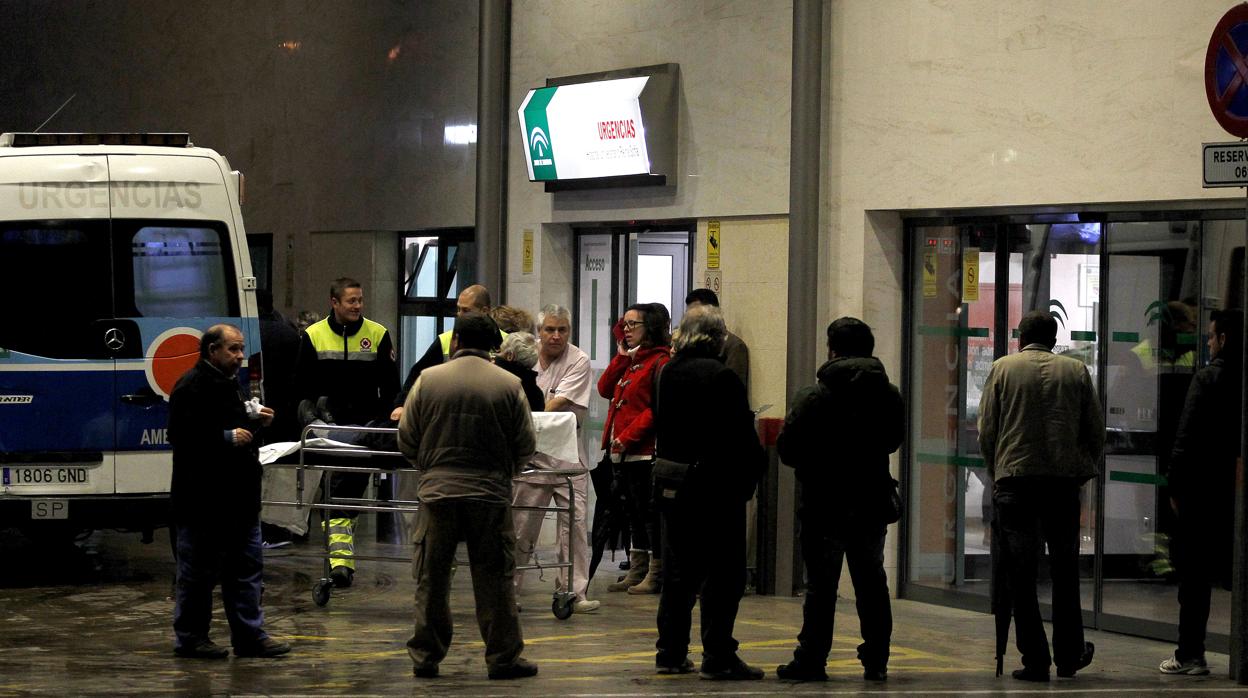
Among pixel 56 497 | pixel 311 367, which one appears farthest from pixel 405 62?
pixel 56 497

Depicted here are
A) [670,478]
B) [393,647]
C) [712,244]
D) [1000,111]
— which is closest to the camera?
[670,478]

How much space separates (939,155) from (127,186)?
4.93 m

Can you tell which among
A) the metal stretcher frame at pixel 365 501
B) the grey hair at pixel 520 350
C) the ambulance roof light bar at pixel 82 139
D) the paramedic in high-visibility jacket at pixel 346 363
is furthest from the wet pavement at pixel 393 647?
the ambulance roof light bar at pixel 82 139

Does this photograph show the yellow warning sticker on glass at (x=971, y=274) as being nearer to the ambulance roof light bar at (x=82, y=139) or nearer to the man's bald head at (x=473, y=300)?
the man's bald head at (x=473, y=300)

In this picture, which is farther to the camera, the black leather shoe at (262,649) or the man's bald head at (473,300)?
the man's bald head at (473,300)

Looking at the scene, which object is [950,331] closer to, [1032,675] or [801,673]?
[1032,675]

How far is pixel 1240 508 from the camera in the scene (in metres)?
7.99

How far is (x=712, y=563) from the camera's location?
7754mm

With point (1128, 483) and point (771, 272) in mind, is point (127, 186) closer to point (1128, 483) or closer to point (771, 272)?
point (771, 272)

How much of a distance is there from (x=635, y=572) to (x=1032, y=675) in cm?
357

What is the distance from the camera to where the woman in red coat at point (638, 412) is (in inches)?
416

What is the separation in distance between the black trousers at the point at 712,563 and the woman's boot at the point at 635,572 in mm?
3310

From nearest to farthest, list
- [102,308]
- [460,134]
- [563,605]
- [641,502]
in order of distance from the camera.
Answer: [563,605]
[102,308]
[641,502]
[460,134]

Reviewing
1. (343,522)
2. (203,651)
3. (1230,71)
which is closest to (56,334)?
(343,522)
